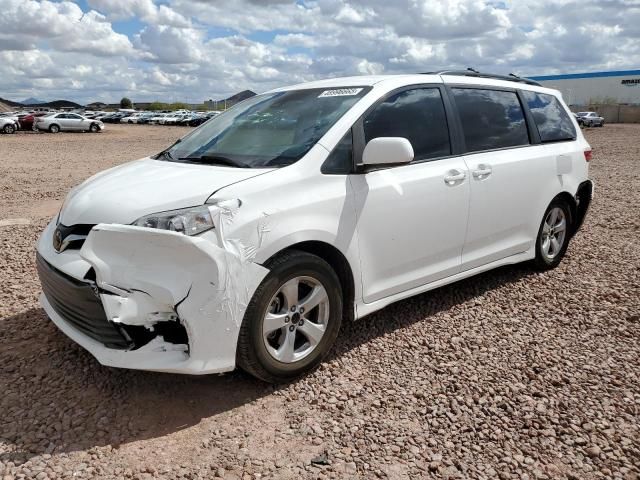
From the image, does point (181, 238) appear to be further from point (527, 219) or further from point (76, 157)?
point (76, 157)

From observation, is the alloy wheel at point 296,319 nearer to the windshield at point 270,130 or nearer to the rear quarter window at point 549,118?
the windshield at point 270,130

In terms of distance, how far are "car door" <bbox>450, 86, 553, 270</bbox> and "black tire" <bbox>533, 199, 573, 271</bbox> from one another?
226mm

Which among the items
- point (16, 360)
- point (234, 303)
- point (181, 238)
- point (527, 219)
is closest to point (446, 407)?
point (234, 303)

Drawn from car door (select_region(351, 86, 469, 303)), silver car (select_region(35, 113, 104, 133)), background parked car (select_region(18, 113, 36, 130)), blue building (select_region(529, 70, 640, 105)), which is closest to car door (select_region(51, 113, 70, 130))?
silver car (select_region(35, 113, 104, 133))

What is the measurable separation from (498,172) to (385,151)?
145 cm

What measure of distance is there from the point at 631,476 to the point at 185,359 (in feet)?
7.25

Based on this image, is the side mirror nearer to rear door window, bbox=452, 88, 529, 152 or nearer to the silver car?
rear door window, bbox=452, 88, 529, 152

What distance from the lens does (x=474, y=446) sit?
287cm

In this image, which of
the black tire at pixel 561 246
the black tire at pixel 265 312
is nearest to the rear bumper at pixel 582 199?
the black tire at pixel 561 246

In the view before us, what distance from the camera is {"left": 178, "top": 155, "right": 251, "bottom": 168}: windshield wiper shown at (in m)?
3.57

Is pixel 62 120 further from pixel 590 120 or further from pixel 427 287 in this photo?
pixel 590 120

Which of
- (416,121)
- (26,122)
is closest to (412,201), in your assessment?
(416,121)

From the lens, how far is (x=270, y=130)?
13.0 feet

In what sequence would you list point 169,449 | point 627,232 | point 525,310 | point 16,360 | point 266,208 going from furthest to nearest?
point 627,232, point 525,310, point 16,360, point 266,208, point 169,449
